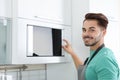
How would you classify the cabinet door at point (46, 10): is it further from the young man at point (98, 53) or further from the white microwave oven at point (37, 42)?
the young man at point (98, 53)

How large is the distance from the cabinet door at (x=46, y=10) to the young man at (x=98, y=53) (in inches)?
17.9

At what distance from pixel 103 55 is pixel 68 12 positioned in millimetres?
876

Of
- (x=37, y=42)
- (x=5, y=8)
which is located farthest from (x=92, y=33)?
(x=5, y=8)

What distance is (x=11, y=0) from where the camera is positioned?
5.91ft

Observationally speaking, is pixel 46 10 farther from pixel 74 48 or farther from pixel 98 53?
pixel 98 53

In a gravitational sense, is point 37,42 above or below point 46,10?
below

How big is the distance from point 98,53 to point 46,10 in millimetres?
673

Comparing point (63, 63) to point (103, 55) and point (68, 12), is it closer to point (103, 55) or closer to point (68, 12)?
point (68, 12)

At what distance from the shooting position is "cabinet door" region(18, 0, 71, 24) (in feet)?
6.11

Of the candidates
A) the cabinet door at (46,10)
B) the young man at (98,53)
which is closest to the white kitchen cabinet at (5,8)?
the cabinet door at (46,10)

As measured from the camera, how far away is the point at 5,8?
1.76 metres

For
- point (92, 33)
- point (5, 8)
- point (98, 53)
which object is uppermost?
point (5, 8)

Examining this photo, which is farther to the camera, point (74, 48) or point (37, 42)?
point (74, 48)

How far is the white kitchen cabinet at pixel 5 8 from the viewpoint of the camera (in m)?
1.74
